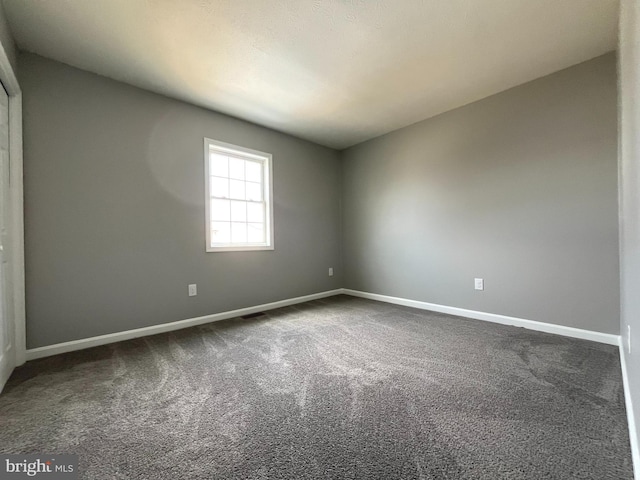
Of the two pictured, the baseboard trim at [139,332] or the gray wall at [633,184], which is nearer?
the gray wall at [633,184]

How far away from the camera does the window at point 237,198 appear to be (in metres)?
3.14

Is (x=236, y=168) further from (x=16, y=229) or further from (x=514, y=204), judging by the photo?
(x=514, y=204)

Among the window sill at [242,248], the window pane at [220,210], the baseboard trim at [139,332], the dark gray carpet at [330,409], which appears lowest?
the dark gray carpet at [330,409]

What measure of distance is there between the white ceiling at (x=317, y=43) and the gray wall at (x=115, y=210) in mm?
276

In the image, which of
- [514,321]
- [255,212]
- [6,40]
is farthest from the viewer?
[255,212]

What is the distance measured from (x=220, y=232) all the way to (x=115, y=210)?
1061mm

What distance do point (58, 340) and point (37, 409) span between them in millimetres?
966

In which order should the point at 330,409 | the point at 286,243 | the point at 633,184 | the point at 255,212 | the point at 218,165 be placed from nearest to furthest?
1. the point at 633,184
2. the point at 330,409
3. the point at 218,165
4. the point at 255,212
5. the point at 286,243

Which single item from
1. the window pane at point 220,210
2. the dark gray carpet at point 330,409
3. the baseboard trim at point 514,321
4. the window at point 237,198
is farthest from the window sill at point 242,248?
the baseboard trim at point 514,321

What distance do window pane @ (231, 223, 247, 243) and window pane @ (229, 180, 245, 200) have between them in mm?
357

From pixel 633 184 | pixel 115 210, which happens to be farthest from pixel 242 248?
pixel 633 184

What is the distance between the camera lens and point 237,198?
339 cm

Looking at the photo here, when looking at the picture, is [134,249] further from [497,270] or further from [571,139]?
[571,139]

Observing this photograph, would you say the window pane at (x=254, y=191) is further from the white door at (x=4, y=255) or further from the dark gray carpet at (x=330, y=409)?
the white door at (x=4, y=255)
